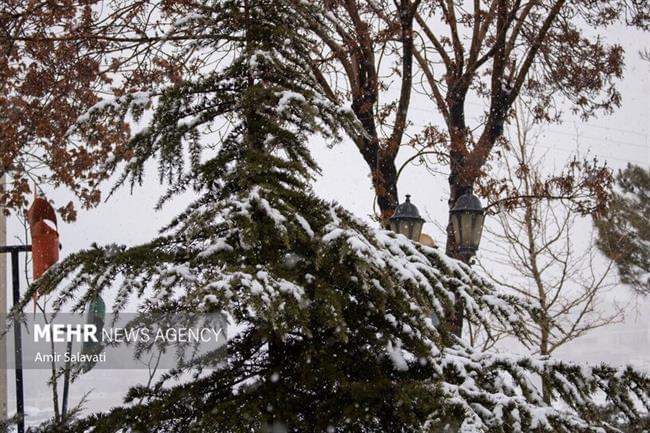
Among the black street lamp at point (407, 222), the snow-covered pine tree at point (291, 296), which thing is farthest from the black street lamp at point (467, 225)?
the snow-covered pine tree at point (291, 296)

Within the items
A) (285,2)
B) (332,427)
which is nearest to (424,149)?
(285,2)

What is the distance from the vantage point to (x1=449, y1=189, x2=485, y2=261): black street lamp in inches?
358

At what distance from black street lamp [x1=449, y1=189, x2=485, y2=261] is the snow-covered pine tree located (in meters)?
6.14

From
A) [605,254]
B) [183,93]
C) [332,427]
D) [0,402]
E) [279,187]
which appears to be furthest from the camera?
[605,254]

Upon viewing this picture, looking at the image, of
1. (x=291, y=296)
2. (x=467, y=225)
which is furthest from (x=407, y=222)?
(x=291, y=296)

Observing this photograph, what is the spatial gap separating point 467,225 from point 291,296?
6994 mm

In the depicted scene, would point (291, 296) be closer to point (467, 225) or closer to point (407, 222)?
point (407, 222)

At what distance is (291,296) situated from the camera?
231 centimetres

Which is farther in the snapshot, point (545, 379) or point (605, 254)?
point (605, 254)

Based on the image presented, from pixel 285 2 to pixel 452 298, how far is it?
1.25m

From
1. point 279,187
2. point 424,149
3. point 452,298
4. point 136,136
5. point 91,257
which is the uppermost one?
point 424,149

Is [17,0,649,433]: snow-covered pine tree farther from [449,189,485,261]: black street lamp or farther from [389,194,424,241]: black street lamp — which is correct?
[449,189,485,261]: black street lamp

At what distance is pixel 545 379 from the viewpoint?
2.74m

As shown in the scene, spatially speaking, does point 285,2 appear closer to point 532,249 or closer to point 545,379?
point 545,379
